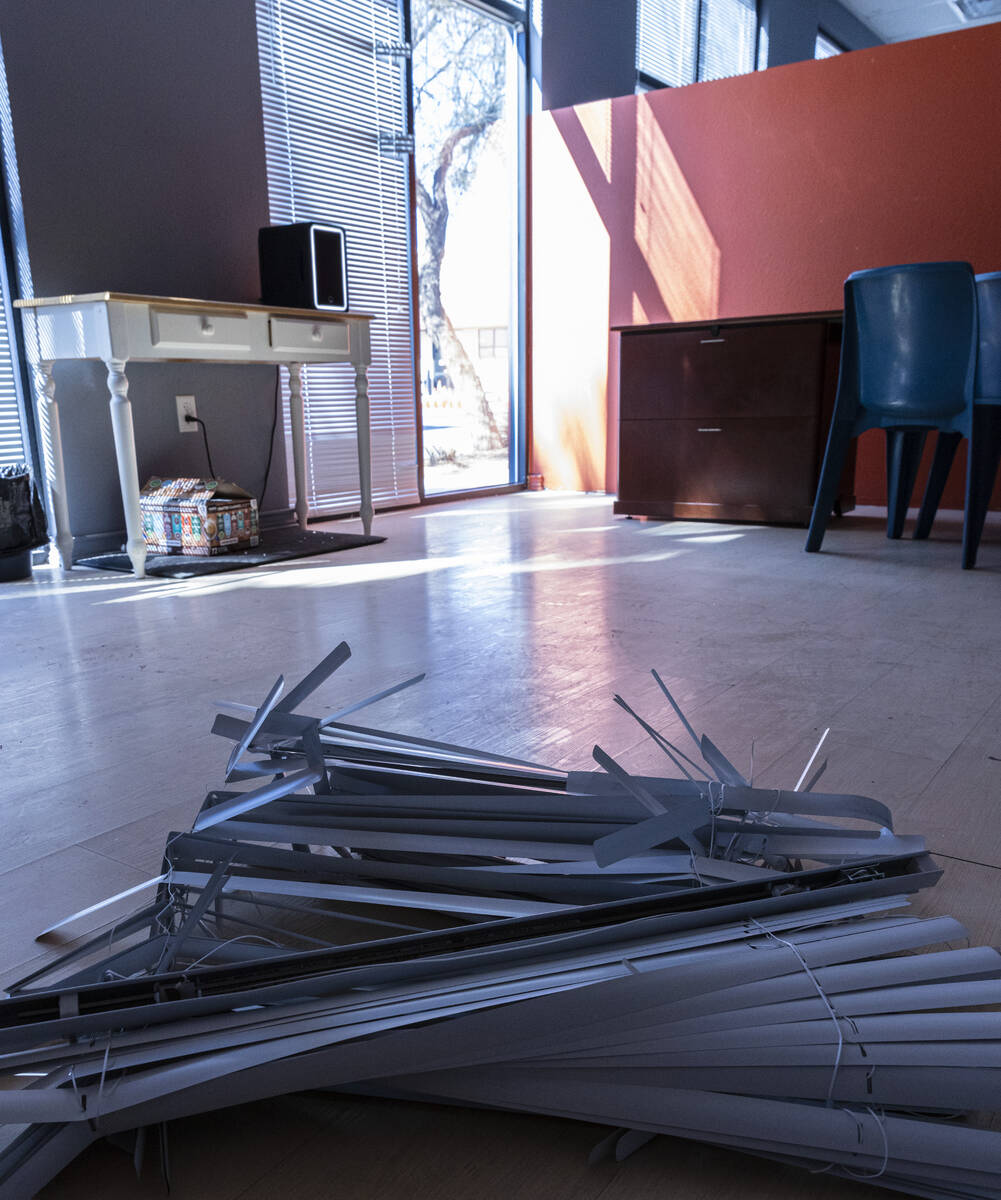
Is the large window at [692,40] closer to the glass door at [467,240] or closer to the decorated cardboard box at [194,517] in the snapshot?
the glass door at [467,240]

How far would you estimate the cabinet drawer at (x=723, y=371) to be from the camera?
357 cm

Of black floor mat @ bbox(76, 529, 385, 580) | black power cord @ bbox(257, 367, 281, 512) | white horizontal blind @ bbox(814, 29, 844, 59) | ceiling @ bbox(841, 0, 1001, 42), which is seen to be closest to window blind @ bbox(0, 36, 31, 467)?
black floor mat @ bbox(76, 529, 385, 580)

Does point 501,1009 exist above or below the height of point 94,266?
below

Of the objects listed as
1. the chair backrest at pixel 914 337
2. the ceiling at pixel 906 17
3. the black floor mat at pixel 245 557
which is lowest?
the black floor mat at pixel 245 557

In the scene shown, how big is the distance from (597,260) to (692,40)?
2.12 metres

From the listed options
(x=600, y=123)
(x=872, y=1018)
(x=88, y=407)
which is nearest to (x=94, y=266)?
(x=88, y=407)

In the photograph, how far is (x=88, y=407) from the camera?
316 cm

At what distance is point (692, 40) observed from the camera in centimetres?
602

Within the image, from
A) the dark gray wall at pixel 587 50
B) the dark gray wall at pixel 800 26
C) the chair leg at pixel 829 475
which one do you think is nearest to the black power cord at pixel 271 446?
the chair leg at pixel 829 475

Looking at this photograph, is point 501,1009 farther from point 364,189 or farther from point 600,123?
point 600,123

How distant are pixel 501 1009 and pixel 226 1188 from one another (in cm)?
21

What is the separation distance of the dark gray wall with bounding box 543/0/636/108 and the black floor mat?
2.94 metres

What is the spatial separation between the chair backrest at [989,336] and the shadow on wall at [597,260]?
6.05 feet

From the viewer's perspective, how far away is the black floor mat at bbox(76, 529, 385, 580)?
2.95m
